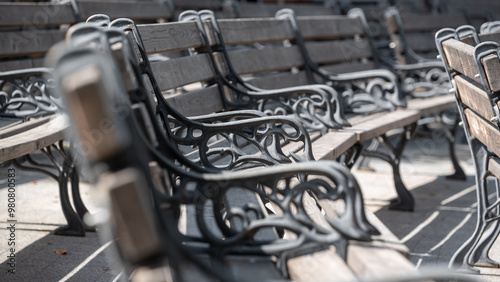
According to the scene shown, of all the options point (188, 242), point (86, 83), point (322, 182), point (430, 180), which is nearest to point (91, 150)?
point (86, 83)

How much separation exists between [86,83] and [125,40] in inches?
27.3

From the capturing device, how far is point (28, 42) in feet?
14.3

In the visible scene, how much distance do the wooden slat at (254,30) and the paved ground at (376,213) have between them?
1.55m

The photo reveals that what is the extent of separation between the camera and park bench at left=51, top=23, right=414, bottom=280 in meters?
1.36

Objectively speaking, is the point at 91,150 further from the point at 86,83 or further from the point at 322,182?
the point at 322,182

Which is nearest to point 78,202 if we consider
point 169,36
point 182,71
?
point 182,71

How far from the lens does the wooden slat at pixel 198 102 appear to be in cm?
348

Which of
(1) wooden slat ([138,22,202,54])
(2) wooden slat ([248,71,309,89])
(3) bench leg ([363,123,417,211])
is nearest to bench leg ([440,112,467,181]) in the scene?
(3) bench leg ([363,123,417,211])

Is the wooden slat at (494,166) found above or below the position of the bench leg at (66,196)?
below

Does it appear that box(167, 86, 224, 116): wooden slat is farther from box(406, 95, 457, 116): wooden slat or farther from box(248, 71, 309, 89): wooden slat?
box(406, 95, 457, 116): wooden slat

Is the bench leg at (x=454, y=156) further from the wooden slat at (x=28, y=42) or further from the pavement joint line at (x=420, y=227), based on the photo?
the wooden slat at (x=28, y=42)

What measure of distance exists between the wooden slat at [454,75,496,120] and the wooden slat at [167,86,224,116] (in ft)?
4.75

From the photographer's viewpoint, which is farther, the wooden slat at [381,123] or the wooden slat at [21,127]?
the wooden slat at [381,123]

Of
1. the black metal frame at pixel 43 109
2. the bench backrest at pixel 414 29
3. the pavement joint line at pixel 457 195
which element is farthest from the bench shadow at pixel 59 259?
the bench backrest at pixel 414 29
